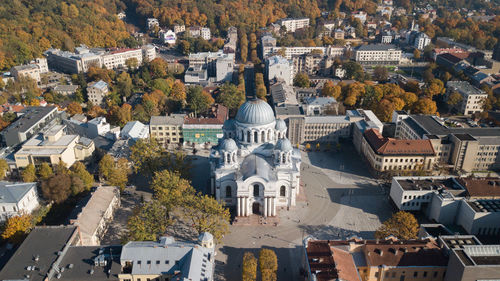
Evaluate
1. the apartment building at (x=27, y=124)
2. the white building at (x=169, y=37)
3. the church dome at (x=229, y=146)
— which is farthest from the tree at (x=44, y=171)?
the white building at (x=169, y=37)

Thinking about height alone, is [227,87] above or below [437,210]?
above

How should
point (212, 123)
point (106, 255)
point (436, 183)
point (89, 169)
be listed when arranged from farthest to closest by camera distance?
point (212, 123), point (89, 169), point (436, 183), point (106, 255)

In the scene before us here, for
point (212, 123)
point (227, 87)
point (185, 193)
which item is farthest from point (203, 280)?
point (227, 87)

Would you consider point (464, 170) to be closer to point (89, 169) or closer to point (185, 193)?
point (185, 193)

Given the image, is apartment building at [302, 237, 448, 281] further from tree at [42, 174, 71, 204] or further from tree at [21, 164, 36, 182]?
tree at [21, 164, 36, 182]

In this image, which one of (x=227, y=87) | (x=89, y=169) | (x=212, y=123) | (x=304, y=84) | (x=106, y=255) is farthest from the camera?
(x=304, y=84)

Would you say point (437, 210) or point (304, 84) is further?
point (304, 84)

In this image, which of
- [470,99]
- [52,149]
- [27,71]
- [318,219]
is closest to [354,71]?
[470,99]
